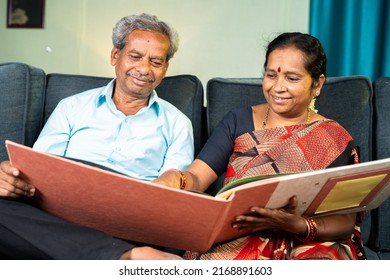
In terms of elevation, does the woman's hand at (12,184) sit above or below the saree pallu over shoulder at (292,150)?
below

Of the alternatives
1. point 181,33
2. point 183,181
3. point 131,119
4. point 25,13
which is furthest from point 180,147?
point 25,13

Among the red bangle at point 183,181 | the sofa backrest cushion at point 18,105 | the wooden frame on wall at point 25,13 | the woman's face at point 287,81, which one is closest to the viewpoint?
the red bangle at point 183,181

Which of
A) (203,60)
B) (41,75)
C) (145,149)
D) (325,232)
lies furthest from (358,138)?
(203,60)

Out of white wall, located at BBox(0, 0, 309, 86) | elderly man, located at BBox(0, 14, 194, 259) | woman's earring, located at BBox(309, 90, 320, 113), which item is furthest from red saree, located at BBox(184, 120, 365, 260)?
white wall, located at BBox(0, 0, 309, 86)

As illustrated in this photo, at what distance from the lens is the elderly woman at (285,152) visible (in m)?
1.47

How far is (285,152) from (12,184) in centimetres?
77

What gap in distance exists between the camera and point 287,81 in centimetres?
176

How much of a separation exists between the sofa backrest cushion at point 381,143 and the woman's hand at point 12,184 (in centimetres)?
124

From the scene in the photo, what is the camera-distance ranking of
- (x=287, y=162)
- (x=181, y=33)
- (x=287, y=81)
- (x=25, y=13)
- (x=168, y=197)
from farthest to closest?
(x=25, y=13)
(x=181, y=33)
(x=287, y=81)
(x=287, y=162)
(x=168, y=197)

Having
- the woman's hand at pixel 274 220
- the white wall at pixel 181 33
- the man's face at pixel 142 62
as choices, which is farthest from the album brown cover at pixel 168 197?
the white wall at pixel 181 33

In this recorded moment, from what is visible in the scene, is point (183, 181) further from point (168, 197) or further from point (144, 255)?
point (168, 197)

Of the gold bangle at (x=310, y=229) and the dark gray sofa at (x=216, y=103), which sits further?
the dark gray sofa at (x=216, y=103)

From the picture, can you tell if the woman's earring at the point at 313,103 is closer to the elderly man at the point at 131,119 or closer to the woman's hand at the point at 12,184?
the elderly man at the point at 131,119

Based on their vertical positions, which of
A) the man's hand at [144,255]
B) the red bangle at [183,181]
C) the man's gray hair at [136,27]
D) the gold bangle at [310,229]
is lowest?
the man's hand at [144,255]
